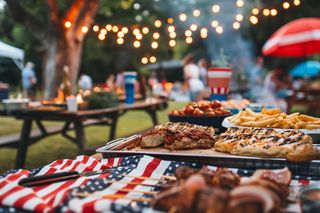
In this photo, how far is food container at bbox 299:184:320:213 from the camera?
3.41 feet

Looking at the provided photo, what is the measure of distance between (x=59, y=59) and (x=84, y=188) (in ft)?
39.2

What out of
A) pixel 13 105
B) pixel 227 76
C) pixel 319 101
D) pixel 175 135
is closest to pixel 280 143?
pixel 175 135

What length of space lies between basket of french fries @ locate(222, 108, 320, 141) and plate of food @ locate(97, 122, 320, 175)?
24 cm

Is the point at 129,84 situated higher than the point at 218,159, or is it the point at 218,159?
the point at 129,84

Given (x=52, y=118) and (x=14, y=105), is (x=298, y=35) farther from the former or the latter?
(x=14, y=105)

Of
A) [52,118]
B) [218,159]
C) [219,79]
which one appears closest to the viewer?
[218,159]

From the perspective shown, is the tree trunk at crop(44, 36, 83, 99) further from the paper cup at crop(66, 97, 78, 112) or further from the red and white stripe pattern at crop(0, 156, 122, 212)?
the red and white stripe pattern at crop(0, 156, 122, 212)

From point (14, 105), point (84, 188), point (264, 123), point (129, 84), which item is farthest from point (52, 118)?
point (84, 188)

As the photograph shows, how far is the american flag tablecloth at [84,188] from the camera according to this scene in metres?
1.19

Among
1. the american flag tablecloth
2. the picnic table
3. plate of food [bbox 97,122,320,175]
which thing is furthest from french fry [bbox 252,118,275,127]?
the picnic table

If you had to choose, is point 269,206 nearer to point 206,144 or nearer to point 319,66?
point 206,144

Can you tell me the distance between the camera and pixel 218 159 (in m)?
1.73

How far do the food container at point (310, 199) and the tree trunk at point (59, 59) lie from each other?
11.9 metres

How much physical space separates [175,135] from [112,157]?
0.35 metres
